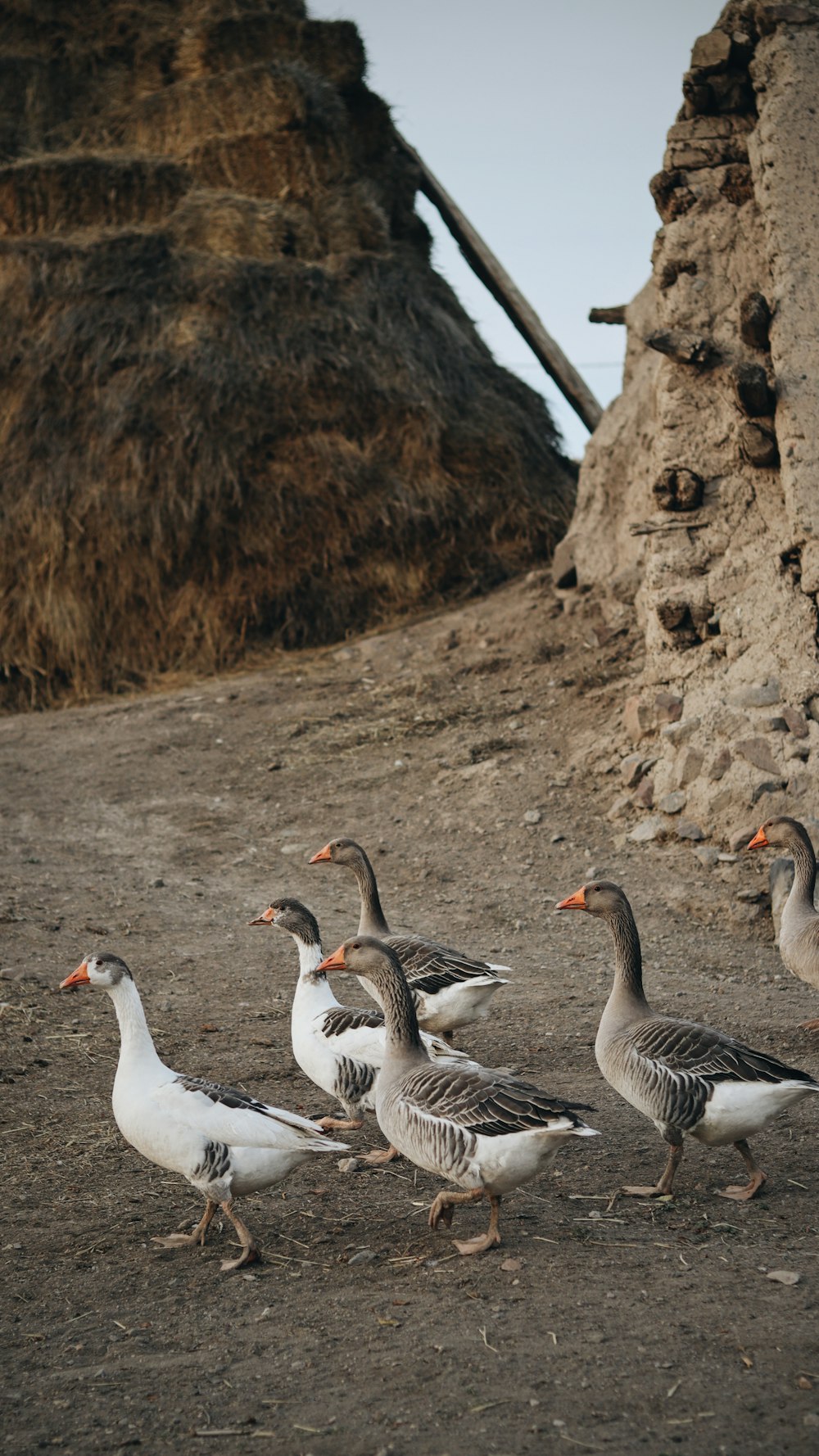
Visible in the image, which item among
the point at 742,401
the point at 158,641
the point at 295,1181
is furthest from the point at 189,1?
the point at 295,1181

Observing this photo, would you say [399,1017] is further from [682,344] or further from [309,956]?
[682,344]

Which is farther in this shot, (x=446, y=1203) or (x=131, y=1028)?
(x=131, y=1028)

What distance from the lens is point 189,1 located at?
1864 cm

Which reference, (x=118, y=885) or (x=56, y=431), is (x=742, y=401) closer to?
(x=118, y=885)

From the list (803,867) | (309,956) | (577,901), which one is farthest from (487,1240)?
(803,867)

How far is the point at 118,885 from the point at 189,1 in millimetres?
15522

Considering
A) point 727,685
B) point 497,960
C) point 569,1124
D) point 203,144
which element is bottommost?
point 497,960

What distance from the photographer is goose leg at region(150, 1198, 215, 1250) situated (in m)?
4.36

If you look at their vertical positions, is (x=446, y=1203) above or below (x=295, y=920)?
below

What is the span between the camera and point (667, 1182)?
15.1ft

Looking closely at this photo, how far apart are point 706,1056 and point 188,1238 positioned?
1997 millimetres

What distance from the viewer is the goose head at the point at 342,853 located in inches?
280

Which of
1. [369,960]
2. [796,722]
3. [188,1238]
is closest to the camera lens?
[188,1238]

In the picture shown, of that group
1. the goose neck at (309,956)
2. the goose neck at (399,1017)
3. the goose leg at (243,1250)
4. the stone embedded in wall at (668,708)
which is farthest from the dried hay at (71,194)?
the goose leg at (243,1250)
